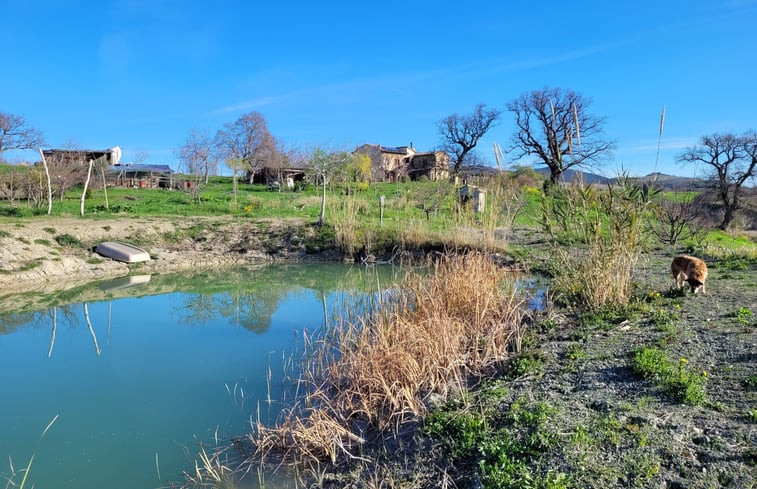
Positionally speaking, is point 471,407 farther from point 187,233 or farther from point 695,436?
point 187,233

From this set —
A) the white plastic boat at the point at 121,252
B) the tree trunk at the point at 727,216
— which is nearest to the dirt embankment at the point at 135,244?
the white plastic boat at the point at 121,252

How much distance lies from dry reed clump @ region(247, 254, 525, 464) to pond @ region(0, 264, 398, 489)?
392mm

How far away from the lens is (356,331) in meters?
4.69

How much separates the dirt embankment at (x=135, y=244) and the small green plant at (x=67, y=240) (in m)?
0.02

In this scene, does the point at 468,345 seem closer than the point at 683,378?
No

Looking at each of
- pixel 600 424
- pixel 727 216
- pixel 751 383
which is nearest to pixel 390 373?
→ pixel 600 424

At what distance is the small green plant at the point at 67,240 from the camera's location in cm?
1248

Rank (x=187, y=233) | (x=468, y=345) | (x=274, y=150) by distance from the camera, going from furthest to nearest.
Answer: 1. (x=274, y=150)
2. (x=187, y=233)
3. (x=468, y=345)

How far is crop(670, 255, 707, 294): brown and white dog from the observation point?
5.93 meters

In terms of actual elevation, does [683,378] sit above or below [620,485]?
above

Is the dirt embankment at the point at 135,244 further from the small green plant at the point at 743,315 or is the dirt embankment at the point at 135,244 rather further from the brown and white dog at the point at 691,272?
the small green plant at the point at 743,315

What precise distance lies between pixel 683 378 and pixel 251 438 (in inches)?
127

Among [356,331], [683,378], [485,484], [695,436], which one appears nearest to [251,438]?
[356,331]

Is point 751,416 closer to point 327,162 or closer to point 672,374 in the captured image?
point 672,374
